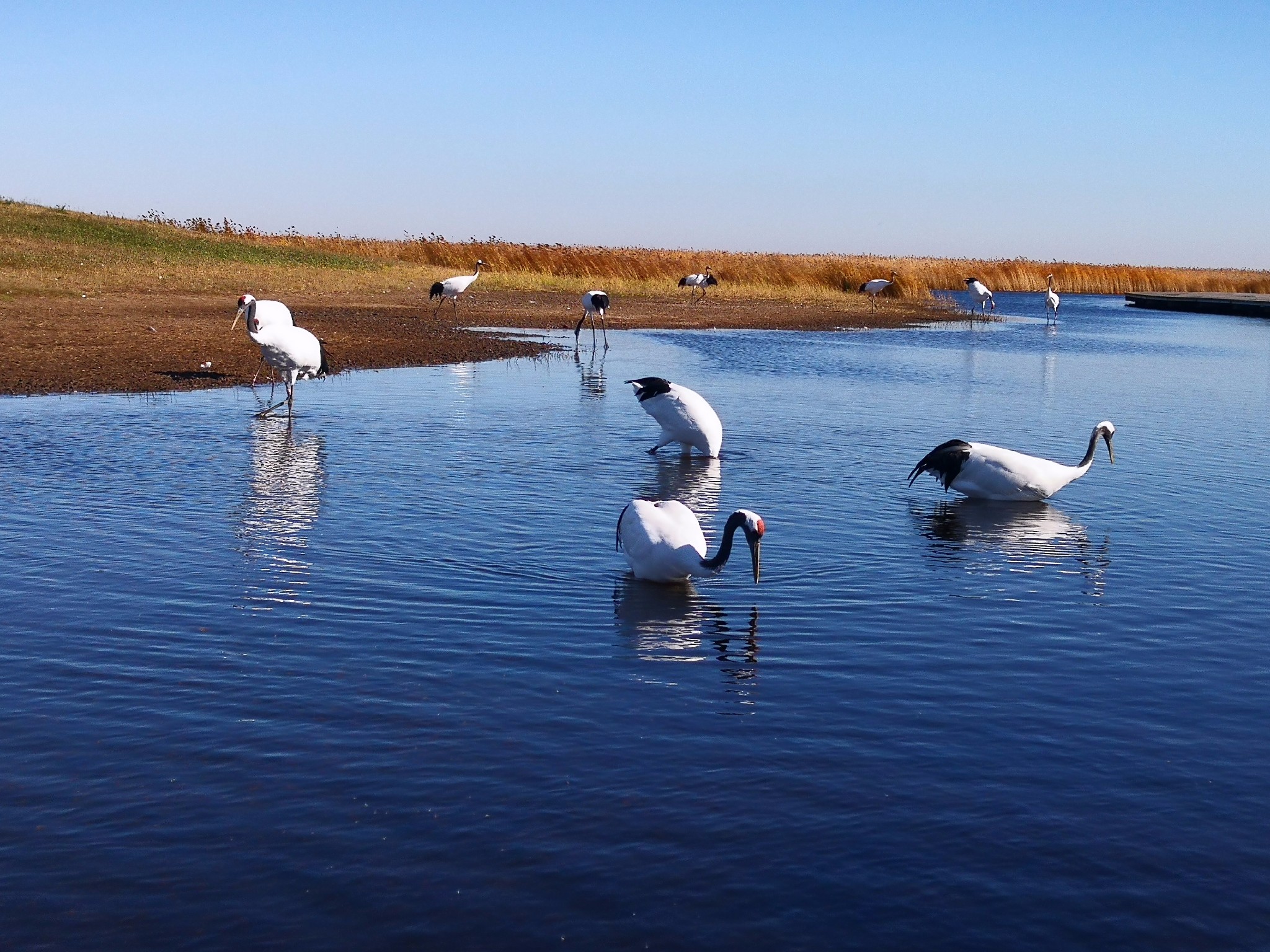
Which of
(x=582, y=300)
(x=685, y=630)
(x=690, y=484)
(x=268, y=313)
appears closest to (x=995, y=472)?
(x=690, y=484)

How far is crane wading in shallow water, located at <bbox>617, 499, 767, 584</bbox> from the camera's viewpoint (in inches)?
365

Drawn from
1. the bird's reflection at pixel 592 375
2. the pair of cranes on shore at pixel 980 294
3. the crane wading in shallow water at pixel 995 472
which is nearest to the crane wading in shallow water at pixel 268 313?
the bird's reflection at pixel 592 375

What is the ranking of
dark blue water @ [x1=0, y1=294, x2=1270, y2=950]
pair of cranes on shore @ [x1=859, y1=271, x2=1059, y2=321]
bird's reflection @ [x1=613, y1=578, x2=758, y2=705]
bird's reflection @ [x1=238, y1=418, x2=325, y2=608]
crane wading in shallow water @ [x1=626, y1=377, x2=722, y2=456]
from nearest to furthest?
dark blue water @ [x1=0, y1=294, x2=1270, y2=950] → bird's reflection @ [x1=613, y1=578, x2=758, y2=705] → bird's reflection @ [x1=238, y1=418, x2=325, y2=608] → crane wading in shallow water @ [x1=626, y1=377, x2=722, y2=456] → pair of cranes on shore @ [x1=859, y1=271, x2=1059, y2=321]

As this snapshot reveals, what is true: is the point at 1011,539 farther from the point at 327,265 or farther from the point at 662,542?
the point at 327,265

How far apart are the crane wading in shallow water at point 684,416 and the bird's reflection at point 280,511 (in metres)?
3.65

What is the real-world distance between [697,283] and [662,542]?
42.5 m

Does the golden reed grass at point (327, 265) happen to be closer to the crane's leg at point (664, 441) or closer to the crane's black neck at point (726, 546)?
the crane's leg at point (664, 441)

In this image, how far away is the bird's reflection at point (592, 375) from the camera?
70.4 feet

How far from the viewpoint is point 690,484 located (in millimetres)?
13742

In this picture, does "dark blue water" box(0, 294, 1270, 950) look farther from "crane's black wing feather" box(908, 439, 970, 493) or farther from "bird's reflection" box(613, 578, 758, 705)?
"crane's black wing feather" box(908, 439, 970, 493)

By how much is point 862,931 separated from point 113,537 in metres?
7.49

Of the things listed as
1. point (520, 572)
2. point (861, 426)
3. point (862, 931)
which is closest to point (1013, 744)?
point (862, 931)

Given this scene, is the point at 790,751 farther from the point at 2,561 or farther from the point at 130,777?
the point at 2,561

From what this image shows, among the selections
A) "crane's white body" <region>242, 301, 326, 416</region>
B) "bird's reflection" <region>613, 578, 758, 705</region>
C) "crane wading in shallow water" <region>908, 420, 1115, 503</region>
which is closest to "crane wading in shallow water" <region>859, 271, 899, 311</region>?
"crane's white body" <region>242, 301, 326, 416</region>
